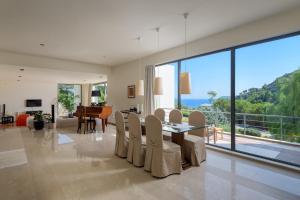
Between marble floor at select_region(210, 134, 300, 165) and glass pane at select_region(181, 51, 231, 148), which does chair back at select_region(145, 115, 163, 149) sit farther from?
marble floor at select_region(210, 134, 300, 165)

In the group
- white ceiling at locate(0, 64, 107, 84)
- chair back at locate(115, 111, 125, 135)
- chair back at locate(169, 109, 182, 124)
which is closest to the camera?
chair back at locate(115, 111, 125, 135)

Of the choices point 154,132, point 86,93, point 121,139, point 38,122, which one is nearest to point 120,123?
point 121,139

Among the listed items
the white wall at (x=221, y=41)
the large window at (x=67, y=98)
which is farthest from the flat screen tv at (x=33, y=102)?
the white wall at (x=221, y=41)

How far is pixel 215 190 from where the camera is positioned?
2.52 meters

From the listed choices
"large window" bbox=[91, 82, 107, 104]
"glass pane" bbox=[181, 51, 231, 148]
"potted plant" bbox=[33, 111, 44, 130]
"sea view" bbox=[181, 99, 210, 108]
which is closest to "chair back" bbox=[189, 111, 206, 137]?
"glass pane" bbox=[181, 51, 231, 148]

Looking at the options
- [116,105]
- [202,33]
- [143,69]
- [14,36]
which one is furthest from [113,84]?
[202,33]

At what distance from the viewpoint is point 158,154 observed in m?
2.96

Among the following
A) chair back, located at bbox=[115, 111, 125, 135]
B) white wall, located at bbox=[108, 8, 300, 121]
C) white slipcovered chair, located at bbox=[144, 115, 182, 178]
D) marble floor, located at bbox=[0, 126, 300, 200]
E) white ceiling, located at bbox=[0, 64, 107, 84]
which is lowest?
marble floor, located at bbox=[0, 126, 300, 200]

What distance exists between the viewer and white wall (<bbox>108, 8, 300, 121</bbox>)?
322 centimetres

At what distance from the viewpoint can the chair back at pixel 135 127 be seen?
11.0 feet

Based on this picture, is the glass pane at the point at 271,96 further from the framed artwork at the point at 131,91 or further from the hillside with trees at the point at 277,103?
the framed artwork at the point at 131,91

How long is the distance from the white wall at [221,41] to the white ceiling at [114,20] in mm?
182

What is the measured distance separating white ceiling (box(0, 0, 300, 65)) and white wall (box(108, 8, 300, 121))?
18 cm

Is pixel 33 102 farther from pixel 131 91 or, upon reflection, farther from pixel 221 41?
pixel 221 41
